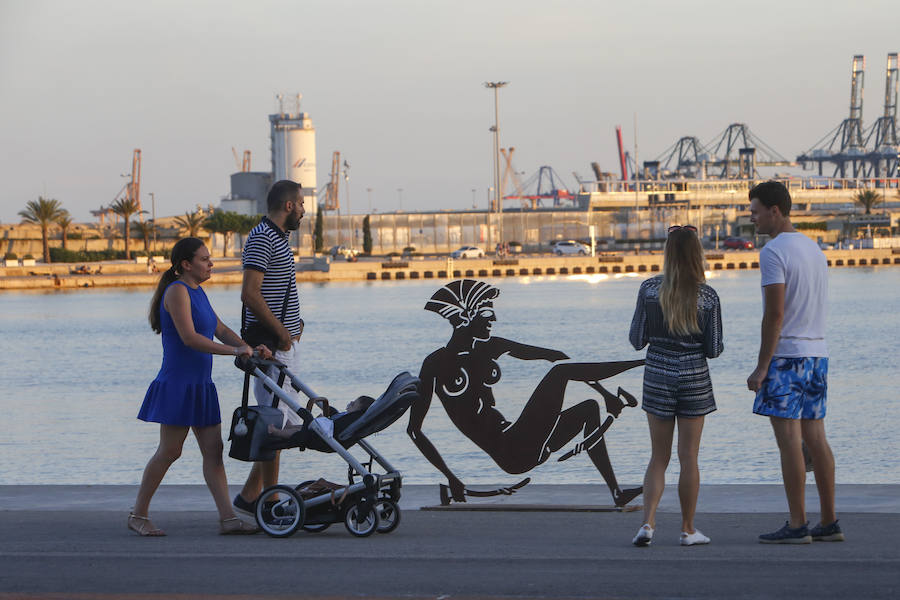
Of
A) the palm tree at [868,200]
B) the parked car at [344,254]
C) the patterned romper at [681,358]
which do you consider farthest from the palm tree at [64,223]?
the patterned romper at [681,358]

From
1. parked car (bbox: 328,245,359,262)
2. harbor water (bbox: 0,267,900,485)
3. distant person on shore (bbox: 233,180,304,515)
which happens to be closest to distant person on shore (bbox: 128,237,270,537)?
distant person on shore (bbox: 233,180,304,515)

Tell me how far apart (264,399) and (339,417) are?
1.85 feet

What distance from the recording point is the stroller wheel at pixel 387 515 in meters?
6.69

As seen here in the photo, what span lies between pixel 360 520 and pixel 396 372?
929 inches

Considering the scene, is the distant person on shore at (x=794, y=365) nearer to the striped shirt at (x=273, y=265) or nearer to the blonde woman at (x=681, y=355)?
the blonde woman at (x=681, y=355)

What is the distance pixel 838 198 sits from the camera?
6176 inches

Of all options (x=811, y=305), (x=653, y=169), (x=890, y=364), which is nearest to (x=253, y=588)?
(x=811, y=305)

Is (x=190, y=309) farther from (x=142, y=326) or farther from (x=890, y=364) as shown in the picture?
(x=142, y=326)

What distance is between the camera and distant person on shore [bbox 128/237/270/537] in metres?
6.66

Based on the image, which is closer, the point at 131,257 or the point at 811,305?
the point at 811,305

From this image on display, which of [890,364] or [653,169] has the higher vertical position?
[653,169]

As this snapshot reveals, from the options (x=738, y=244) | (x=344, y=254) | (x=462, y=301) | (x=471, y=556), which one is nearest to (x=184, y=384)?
(x=471, y=556)

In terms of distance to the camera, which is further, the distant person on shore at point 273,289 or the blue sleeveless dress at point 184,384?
the distant person on shore at point 273,289

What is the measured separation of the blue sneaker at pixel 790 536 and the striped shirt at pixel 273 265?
294cm
